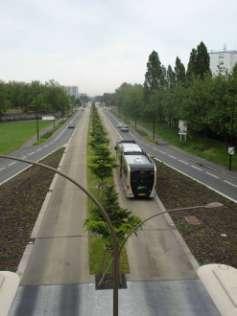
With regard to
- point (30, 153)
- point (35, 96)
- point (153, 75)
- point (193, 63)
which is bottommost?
point (30, 153)

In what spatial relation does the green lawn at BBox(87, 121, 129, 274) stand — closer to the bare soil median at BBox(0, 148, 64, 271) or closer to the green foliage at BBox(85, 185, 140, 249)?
the green foliage at BBox(85, 185, 140, 249)

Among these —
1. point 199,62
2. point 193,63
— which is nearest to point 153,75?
point 193,63

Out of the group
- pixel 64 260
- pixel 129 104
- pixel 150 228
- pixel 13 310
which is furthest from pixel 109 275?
pixel 129 104

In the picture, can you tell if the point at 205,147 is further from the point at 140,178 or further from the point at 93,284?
the point at 93,284

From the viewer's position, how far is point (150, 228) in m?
31.8

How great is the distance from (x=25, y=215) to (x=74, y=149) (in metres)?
42.5

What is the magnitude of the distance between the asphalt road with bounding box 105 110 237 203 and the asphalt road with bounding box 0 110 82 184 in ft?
55.8

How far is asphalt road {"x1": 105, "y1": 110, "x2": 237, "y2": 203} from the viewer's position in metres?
45.2

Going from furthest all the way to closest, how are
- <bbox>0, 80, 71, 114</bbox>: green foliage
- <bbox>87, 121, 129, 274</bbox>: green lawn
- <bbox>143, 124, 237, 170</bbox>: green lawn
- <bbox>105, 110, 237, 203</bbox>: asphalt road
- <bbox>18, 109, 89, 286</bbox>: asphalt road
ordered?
<bbox>0, 80, 71, 114</bbox>: green foliage → <bbox>143, 124, 237, 170</bbox>: green lawn → <bbox>105, 110, 237, 203</bbox>: asphalt road → <bbox>87, 121, 129, 274</bbox>: green lawn → <bbox>18, 109, 89, 286</bbox>: asphalt road

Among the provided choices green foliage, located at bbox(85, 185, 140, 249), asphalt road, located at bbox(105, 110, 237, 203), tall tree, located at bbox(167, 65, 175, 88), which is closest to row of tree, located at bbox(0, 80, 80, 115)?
tall tree, located at bbox(167, 65, 175, 88)

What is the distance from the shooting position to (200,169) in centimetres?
5666

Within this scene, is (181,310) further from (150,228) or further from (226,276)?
(150,228)

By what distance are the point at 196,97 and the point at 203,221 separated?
41.7m

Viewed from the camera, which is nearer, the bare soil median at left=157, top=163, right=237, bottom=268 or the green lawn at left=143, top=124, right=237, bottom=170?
the bare soil median at left=157, top=163, right=237, bottom=268
